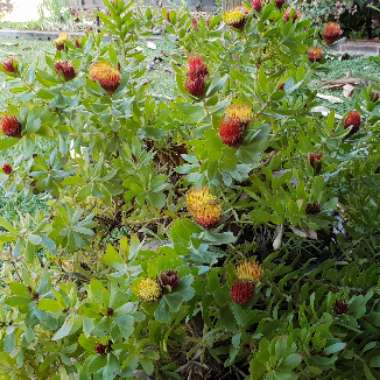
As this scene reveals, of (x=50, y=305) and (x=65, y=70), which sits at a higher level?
(x=65, y=70)

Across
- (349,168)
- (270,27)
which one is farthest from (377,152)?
(270,27)

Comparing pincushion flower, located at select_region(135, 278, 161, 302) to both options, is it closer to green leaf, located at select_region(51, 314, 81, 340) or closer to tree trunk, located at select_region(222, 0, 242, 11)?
green leaf, located at select_region(51, 314, 81, 340)

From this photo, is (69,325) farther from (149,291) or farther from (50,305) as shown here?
(149,291)

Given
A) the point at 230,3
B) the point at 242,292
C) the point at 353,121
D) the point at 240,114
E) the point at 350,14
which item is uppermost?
the point at 240,114

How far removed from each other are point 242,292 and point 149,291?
135 millimetres

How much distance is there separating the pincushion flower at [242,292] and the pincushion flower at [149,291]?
11cm

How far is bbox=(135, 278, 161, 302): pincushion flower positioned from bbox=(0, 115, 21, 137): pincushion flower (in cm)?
42

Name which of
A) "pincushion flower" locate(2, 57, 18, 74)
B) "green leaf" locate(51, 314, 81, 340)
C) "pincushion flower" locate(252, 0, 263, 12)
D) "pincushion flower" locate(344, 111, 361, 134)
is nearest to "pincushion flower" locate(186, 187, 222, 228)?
"green leaf" locate(51, 314, 81, 340)

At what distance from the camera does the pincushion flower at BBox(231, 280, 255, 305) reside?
780mm

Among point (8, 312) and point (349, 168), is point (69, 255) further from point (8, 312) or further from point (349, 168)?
point (349, 168)

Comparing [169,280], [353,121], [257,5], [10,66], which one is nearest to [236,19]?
[257,5]

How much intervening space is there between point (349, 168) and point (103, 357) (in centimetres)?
64

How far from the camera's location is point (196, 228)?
82 centimetres

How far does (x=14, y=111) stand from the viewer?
1044mm
